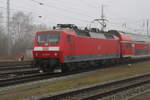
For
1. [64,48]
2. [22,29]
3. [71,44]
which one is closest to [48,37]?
[64,48]

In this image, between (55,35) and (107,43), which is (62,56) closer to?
(55,35)

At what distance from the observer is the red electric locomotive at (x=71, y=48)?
54.2 feet

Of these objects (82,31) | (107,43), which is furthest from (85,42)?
(107,43)

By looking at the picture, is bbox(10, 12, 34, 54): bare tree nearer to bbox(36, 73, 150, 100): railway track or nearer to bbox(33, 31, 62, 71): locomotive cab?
bbox(33, 31, 62, 71): locomotive cab

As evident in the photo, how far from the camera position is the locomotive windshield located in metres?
16.8

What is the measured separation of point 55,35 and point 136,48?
14.9 meters

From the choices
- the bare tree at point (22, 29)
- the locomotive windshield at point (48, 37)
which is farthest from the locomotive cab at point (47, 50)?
the bare tree at point (22, 29)

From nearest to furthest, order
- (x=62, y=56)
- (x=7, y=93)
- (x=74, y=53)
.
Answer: (x=7, y=93)
(x=62, y=56)
(x=74, y=53)

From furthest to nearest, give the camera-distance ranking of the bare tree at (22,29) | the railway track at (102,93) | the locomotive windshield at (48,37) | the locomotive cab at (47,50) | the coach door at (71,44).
Answer: the bare tree at (22,29) → the coach door at (71,44) → the locomotive windshield at (48,37) → the locomotive cab at (47,50) → the railway track at (102,93)

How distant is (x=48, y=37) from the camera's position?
1708 centimetres

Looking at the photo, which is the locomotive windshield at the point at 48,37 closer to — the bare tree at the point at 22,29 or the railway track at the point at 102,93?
the railway track at the point at 102,93

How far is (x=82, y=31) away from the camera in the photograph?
1927cm

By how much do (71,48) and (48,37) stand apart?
5.88 ft

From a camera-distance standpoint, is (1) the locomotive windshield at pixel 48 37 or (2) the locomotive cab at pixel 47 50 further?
(1) the locomotive windshield at pixel 48 37
